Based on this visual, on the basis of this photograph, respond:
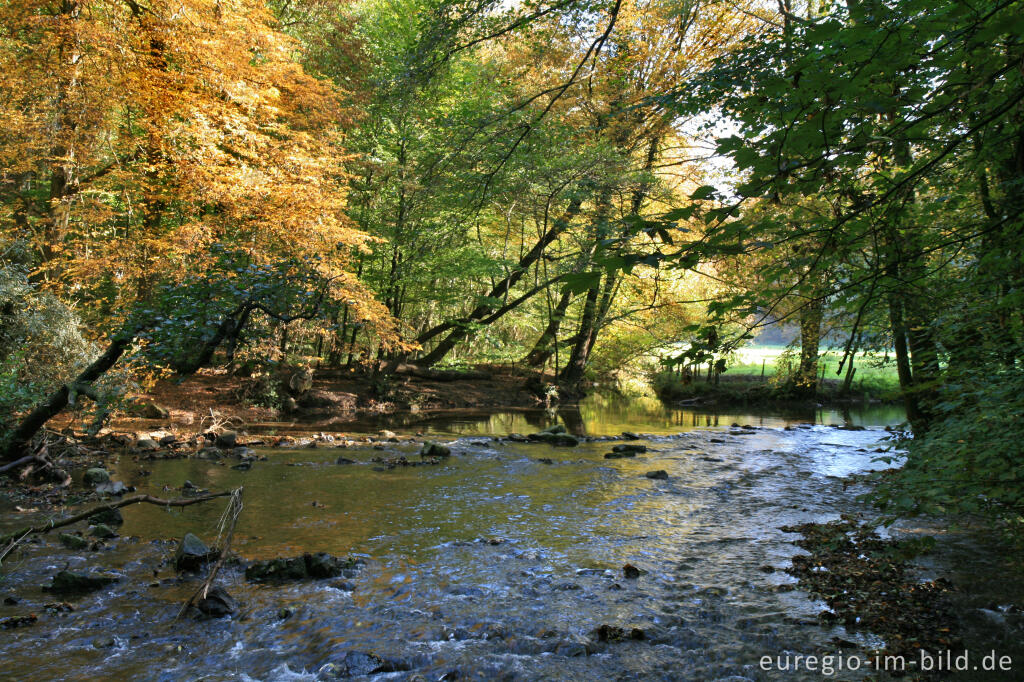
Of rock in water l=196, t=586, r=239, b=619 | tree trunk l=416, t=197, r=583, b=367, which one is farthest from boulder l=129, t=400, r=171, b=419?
rock in water l=196, t=586, r=239, b=619

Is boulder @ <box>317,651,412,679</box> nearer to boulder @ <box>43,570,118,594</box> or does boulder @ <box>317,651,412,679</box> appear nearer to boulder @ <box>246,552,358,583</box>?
boulder @ <box>246,552,358,583</box>

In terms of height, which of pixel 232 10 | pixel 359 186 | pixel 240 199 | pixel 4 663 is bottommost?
pixel 4 663

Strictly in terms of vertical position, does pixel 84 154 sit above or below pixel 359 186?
below

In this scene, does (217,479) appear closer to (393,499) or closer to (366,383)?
(393,499)

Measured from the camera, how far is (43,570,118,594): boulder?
492cm

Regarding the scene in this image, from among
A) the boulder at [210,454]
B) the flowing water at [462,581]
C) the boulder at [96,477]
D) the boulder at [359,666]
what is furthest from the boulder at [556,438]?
the boulder at [359,666]

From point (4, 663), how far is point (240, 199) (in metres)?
10.6

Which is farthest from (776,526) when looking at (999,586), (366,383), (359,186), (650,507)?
(359,186)

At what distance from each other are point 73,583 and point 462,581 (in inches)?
131

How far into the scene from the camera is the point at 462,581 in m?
5.36

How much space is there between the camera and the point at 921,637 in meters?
4.02

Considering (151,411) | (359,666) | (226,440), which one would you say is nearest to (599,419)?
(226,440)

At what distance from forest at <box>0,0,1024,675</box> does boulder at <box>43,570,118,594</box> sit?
2.72 metres

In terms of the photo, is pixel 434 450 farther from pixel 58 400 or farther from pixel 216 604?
pixel 216 604
